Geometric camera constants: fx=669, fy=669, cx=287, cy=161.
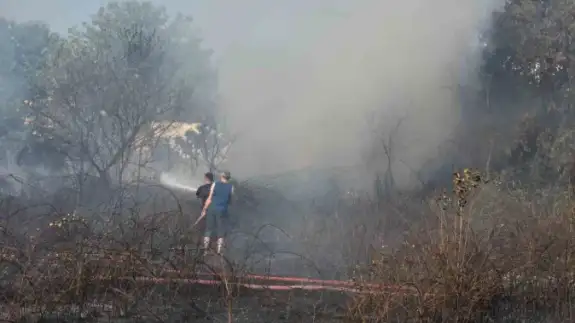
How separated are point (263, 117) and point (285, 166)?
1.08m

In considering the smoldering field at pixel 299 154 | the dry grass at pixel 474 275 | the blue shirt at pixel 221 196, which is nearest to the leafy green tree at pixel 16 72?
the smoldering field at pixel 299 154

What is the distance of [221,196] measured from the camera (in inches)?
297

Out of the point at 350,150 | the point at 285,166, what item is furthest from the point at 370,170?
the point at 285,166

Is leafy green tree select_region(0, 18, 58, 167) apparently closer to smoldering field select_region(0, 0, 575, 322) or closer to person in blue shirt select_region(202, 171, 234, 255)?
smoldering field select_region(0, 0, 575, 322)

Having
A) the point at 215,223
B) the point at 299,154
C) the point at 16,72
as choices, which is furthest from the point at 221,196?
the point at 16,72

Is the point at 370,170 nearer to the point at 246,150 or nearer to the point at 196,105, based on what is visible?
the point at 246,150

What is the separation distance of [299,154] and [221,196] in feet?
12.6

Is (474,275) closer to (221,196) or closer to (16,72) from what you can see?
(221,196)

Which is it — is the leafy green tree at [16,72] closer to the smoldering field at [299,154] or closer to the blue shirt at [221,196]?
the smoldering field at [299,154]

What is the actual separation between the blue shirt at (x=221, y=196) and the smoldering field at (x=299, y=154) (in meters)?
0.51

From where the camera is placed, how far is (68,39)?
41.5ft

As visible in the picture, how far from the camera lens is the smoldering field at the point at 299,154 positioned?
15.2 ft

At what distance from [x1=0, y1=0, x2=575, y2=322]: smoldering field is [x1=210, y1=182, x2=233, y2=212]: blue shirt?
1.66 ft

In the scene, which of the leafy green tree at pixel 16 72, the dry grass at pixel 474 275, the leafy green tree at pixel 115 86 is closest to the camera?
the dry grass at pixel 474 275
